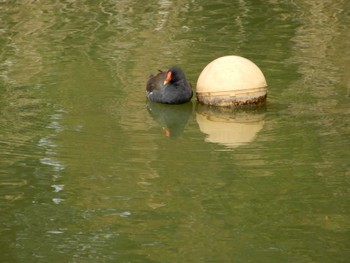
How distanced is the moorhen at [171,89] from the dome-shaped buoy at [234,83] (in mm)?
388

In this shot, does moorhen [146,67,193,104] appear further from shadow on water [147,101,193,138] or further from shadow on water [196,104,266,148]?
shadow on water [196,104,266,148]

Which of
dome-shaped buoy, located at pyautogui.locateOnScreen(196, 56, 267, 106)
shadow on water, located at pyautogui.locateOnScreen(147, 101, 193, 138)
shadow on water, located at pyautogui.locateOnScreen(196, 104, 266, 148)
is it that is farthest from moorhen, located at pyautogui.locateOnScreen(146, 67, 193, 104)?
dome-shaped buoy, located at pyautogui.locateOnScreen(196, 56, 267, 106)

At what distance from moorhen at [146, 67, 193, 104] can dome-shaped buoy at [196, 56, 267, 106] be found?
1.27 feet

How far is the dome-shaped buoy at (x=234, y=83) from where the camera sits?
12.1 m

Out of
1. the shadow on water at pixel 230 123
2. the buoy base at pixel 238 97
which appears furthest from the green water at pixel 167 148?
the buoy base at pixel 238 97

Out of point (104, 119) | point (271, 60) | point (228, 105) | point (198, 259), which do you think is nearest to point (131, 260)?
point (198, 259)

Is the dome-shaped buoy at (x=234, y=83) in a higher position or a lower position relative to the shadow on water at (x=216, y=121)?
higher

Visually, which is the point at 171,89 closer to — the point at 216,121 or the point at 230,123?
the point at 216,121

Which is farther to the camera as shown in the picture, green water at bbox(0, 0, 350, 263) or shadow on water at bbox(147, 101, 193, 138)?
shadow on water at bbox(147, 101, 193, 138)

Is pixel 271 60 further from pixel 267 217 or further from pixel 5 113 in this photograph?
pixel 267 217

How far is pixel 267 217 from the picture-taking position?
876cm

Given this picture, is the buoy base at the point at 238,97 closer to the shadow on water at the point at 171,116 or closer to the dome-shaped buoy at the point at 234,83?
the dome-shaped buoy at the point at 234,83

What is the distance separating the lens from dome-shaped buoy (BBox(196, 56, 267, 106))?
12.1 m

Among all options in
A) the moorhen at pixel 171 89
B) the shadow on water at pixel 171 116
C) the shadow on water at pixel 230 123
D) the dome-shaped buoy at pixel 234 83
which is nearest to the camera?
the shadow on water at pixel 230 123
